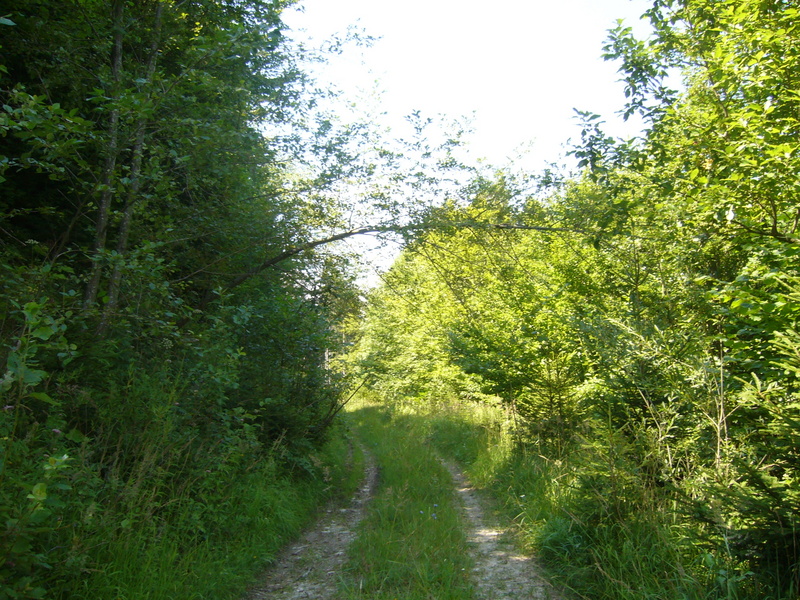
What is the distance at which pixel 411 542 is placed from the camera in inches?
250

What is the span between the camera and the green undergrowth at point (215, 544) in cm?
412

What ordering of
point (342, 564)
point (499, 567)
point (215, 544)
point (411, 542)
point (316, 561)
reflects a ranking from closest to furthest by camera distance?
point (215, 544) < point (499, 567) < point (342, 564) < point (316, 561) < point (411, 542)

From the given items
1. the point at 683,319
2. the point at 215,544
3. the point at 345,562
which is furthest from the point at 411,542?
the point at 683,319

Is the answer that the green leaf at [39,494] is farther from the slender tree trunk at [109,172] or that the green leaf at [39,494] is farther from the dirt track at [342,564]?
the dirt track at [342,564]

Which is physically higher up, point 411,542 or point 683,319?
point 683,319

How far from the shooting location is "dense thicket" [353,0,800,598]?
4.20m

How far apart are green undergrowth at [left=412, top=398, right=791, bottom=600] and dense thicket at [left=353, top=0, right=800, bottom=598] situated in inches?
0.9

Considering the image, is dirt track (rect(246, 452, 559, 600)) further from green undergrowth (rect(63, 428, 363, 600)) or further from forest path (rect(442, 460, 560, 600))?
green undergrowth (rect(63, 428, 363, 600))

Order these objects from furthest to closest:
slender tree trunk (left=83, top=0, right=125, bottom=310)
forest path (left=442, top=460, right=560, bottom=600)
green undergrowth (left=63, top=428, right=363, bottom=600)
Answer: slender tree trunk (left=83, top=0, right=125, bottom=310) < forest path (left=442, top=460, right=560, bottom=600) < green undergrowth (left=63, top=428, right=363, bottom=600)

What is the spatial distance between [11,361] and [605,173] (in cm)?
706

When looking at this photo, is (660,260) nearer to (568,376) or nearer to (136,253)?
(568,376)

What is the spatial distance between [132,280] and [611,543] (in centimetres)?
527

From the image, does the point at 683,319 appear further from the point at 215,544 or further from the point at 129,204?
the point at 129,204

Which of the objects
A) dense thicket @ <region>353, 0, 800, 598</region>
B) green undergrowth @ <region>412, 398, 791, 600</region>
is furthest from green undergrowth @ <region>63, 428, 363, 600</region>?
dense thicket @ <region>353, 0, 800, 598</region>
